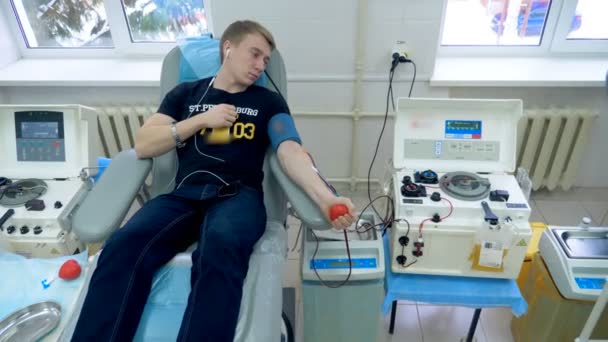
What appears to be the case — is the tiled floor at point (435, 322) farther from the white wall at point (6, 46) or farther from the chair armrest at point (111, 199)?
the white wall at point (6, 46)

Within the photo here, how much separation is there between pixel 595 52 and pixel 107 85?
2.70m

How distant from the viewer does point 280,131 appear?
1.35 m

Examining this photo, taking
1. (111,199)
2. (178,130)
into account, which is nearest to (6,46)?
(178,130)

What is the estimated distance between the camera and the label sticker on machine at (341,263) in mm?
1324

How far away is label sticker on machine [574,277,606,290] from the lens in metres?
1.23

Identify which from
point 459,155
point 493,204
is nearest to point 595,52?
point 459,155

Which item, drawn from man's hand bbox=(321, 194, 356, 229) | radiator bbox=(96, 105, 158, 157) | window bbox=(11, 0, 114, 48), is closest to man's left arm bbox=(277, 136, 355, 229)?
man's hand bbox=(321, 194, 356, 229)

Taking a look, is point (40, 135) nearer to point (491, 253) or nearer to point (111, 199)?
point (111, 199)

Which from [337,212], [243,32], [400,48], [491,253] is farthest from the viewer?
[400,48]

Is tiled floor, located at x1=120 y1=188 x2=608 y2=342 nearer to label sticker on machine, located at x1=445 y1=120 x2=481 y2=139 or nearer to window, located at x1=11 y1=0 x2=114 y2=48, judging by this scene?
label sticker on machine, located at x1=445 y1=120 x2=481 y2=139

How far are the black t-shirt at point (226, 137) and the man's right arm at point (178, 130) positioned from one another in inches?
2.1

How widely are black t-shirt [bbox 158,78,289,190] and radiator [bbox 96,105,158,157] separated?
0.80 m

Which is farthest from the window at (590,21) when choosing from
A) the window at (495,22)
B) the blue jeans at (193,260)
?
the blue jeans at (193,260)

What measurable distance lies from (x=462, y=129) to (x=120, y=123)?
5.69ft
